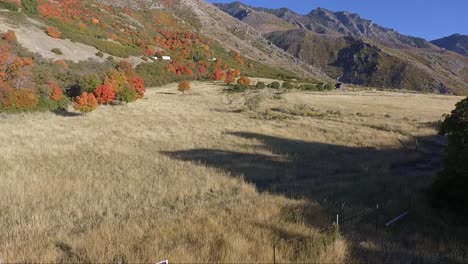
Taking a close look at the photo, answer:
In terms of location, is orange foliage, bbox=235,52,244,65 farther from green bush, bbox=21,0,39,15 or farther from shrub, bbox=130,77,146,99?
shrub, bbox=130,77,146,99

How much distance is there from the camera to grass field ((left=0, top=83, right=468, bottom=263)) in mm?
8477

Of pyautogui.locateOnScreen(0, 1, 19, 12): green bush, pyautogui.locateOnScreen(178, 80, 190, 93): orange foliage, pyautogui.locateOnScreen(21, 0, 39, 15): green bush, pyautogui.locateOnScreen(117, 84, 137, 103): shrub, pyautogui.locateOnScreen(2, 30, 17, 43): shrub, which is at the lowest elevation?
pyautogui.locateOnScreen(117, 84, 137, 103): shrub

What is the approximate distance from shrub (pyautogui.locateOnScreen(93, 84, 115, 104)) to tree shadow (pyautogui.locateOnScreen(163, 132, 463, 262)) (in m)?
28.0

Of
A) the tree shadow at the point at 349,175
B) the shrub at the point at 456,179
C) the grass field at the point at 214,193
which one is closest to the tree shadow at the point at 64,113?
the grass field at the point at 214,193

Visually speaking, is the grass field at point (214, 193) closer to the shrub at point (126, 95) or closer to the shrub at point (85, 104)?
the shrub at point (85, 104)

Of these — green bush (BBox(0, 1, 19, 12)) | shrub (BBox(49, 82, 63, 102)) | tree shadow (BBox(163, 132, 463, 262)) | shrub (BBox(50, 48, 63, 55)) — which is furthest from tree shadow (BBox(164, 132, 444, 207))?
green bush (BBox(0, 1, 19, 12))

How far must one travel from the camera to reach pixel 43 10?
100062 mm

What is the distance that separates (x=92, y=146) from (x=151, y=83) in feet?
220

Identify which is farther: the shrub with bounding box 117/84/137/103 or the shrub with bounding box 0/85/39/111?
the shrub with bounding box 117/84/137/103

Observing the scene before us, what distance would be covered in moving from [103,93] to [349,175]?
39752mm

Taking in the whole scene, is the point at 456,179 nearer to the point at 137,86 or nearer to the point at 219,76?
the point at 137,86

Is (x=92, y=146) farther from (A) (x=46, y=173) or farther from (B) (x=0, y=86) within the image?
(B) (x=0, y=86)

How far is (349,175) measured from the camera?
19.0 m

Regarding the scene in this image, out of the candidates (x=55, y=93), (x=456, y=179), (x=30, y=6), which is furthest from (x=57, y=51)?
(x=456, y=179)
